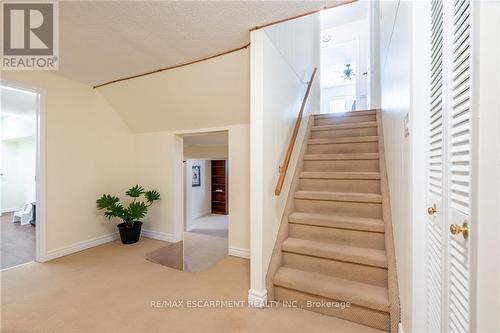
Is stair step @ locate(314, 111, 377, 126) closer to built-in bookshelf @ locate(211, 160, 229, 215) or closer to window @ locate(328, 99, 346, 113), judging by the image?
window @ locate(328, 99, 346, 113)

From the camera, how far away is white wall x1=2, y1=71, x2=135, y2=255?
289 cm

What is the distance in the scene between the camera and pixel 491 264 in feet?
1.81

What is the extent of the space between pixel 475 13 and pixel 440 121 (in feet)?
1.54

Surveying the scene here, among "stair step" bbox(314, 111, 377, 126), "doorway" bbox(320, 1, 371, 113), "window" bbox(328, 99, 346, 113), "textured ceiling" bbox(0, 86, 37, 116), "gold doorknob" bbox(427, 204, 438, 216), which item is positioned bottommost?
"gold doorknob" bbox(427, 204, 438, 216)

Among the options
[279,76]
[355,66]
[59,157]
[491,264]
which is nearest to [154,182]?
[59,157]

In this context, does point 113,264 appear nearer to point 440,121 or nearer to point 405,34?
point 440,121

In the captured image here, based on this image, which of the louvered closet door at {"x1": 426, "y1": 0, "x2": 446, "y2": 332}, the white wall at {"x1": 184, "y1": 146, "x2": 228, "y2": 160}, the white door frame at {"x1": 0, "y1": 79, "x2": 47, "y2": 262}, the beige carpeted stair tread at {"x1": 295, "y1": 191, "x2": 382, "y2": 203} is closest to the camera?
the louvered closet door at {"x1": 426, "y1": 0, "x2": 446, "y2": 332}

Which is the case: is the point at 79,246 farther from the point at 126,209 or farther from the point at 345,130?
the point at 345,130

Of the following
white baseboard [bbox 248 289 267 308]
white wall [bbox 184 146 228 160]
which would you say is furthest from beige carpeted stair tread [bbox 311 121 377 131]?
white baseboard [bbox 248 289 267 308]

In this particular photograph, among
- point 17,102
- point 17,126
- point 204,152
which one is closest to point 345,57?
point 204,152

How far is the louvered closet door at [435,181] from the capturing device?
920 mm

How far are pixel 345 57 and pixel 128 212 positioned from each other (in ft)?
22.4

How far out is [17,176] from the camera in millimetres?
6555

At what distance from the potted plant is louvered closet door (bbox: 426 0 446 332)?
346 cm
